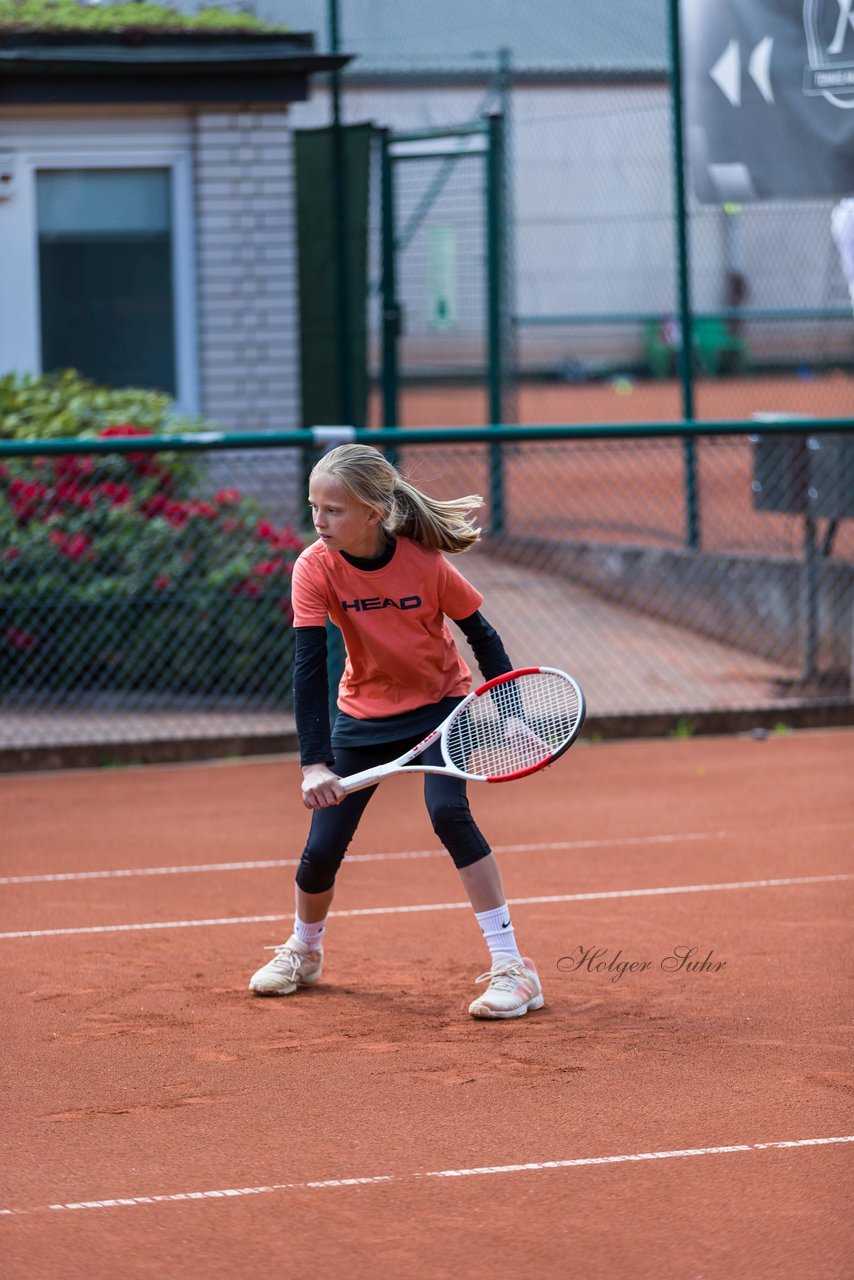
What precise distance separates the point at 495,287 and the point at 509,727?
8.51 metres

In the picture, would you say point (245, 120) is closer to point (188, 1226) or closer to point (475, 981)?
point (475, 981)

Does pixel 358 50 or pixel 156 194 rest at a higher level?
pixel 358 50

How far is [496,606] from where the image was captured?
420 inches

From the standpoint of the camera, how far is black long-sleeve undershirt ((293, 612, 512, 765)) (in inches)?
179

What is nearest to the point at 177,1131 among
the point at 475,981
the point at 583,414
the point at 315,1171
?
the point at 315,1171

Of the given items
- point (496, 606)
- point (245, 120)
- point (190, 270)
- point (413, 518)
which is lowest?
point (496, 606)

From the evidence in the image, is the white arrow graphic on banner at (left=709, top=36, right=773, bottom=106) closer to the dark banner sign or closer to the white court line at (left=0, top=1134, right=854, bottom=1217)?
the dark banner sign

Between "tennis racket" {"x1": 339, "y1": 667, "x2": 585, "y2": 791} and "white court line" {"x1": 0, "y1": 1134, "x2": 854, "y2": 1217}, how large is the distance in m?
1.17

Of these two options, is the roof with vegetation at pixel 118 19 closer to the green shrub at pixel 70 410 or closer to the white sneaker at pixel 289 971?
the green shrub at pixel 70 410

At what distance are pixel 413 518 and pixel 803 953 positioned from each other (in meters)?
1.84

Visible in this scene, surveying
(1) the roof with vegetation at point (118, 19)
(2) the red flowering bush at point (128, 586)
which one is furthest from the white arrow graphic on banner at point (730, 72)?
(2) the red flowering bush at point (128, 586)

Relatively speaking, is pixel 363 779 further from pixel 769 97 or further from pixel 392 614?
pixel 769 97

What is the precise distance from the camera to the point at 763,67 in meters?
10.9

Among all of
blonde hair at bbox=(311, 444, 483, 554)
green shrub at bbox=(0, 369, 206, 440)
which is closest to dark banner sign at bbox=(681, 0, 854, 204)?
green shrub at bbox=(0, 369, 206, 440)
